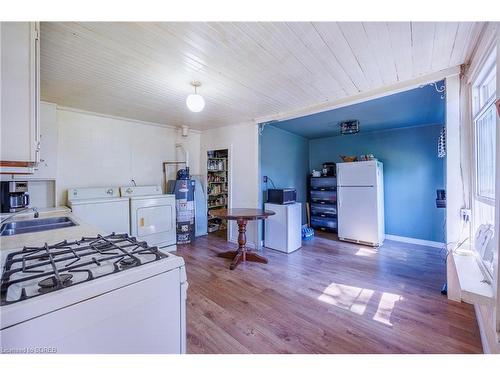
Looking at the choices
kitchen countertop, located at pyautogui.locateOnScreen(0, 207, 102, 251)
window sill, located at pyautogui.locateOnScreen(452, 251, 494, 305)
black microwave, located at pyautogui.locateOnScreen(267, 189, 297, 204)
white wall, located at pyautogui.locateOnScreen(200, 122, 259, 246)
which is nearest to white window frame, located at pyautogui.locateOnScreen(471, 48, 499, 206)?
window sill, located at pyautogui.locateOnScreen(452, 251, 494, 305)

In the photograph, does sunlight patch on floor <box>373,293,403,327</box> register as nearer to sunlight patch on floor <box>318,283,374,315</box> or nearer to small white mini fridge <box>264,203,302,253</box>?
sunlight patch on floor <box>318,283,374,315</box>

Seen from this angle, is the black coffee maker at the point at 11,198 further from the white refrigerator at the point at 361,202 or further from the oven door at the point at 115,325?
the white refrigerator at the point at 361,202

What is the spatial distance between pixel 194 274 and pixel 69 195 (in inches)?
86.5

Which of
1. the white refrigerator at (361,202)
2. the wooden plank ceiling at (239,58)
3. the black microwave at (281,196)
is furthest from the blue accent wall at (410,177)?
the wooden plank ceiling at (239,58)

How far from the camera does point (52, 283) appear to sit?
2.49 ft

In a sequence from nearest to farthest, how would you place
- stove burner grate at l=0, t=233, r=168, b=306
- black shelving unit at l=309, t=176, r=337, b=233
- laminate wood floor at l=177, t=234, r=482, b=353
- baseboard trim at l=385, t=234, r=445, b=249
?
stove burner grate at l=0, t=233, r=168, b=306, laminate wood floor at l=177, t=234, r=482, b=353, baseboard trim at l=385, t=234, r=445, b=249, black shelving unit at l=309, t=176, r=337, b=233

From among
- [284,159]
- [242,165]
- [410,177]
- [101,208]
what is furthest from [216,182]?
[410,177]

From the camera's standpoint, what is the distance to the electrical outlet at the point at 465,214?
1.94 metres

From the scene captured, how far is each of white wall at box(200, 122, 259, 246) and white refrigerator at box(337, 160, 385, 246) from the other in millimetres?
1790

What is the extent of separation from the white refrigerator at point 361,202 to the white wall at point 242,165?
5.87 ft

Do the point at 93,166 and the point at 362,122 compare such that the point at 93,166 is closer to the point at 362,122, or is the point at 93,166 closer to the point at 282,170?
the point at 282,170

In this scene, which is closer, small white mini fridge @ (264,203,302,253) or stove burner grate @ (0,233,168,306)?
stove burner grate @ (0,233,168,306)

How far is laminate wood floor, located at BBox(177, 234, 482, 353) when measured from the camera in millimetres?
1615
